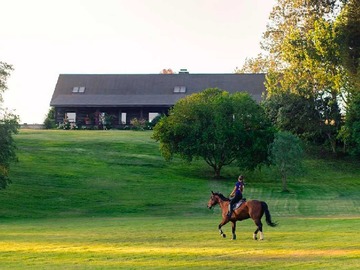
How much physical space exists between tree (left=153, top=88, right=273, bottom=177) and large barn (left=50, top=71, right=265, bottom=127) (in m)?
27.5

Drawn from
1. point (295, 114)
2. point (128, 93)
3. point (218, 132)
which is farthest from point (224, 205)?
point (128, 93)

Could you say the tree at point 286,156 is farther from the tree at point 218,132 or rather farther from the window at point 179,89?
the window at point 179,89

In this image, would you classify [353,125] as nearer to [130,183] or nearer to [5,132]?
[130,183]

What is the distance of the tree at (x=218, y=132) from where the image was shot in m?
64.9

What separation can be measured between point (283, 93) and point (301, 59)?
4.14 meters

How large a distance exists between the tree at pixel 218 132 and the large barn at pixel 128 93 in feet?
90.3

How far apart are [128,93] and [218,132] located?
3783 centimetres

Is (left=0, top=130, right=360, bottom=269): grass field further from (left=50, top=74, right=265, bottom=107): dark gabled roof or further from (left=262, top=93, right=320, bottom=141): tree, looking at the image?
(left=50, top=74, right=265, bottom=107): dark gabled roof

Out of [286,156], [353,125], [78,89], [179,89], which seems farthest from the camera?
[78,89]

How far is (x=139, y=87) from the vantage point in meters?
102

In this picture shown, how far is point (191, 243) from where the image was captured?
2475 cm

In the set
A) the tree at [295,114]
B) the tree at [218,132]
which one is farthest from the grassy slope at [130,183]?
the tree at [295,114]

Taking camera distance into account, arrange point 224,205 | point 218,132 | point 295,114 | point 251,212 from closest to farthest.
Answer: point 251,212
point 224,205
point 218,132
point 295,114

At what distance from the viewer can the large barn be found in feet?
319
